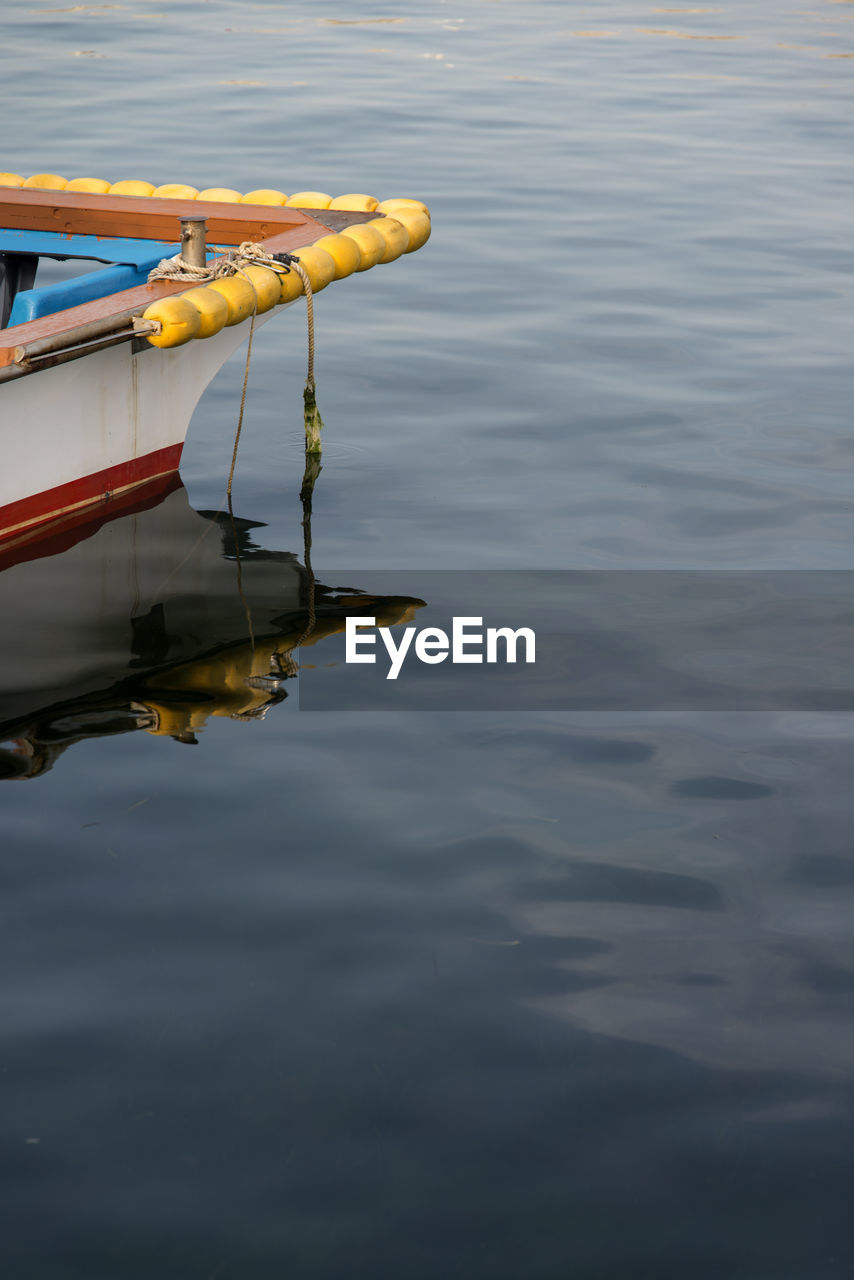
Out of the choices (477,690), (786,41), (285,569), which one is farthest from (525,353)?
(786,41)

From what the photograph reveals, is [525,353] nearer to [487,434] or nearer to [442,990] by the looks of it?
[487,434]

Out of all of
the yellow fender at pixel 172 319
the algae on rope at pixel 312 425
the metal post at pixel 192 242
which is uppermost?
the metal post at pixel 192 242

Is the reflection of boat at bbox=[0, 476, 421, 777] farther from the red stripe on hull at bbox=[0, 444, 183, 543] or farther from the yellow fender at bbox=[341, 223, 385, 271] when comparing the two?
the yellow fender at bbox=[341, 223, 385, 271]

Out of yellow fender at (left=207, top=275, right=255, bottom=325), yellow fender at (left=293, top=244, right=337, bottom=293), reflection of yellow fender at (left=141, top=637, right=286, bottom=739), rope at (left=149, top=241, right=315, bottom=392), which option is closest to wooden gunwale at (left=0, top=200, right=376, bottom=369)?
yellow fender at (left=293, top=244, right=337, bottom=293)

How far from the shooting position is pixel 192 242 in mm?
6211

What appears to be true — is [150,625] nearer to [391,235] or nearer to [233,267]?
[233,267]

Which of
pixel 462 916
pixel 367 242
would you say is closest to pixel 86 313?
pixel 367 242

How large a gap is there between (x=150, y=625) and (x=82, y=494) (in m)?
1.20

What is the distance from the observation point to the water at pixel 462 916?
2.94m

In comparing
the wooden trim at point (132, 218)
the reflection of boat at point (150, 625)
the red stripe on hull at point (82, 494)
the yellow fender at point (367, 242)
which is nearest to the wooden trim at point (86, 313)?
the red stripe on hull at point (82, 494)

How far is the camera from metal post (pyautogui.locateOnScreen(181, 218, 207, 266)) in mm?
6199

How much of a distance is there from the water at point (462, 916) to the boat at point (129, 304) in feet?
1.55

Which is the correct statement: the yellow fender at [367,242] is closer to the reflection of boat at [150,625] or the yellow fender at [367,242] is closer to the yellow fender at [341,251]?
the yellow fender at [341,251]

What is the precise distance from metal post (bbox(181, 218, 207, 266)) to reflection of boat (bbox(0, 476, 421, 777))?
1.17 m
